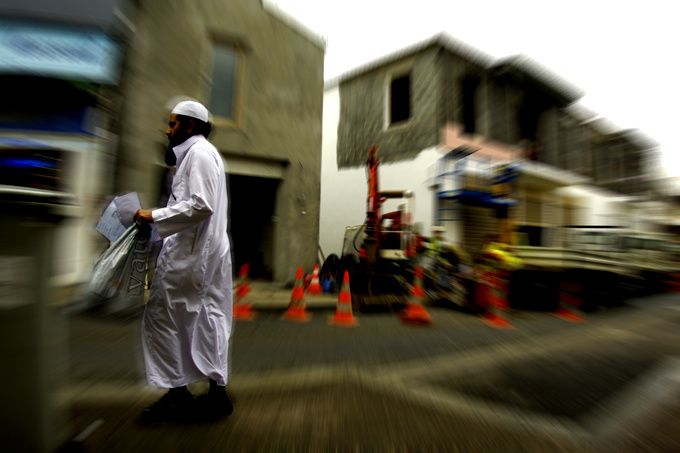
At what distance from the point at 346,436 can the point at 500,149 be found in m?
13.3

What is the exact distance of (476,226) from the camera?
12.0m

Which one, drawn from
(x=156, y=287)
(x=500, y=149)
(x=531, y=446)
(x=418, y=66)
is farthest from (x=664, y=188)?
(x=156, y=287)

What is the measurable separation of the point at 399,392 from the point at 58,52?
8.08 metres

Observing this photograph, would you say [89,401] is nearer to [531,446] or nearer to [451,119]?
[531,446]

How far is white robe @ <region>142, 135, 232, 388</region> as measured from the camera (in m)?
2.09

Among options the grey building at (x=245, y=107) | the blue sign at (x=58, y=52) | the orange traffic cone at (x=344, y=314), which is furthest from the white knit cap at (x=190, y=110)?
the blue sign at (x=58, y=52)

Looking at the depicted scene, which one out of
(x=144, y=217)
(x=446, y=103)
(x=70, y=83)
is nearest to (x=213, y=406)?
(x=144, y=217)

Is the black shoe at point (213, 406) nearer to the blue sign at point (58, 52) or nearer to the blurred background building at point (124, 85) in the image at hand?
the blurred background building at point (124, 85)

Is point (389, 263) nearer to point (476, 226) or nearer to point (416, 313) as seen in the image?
point (416, 313)

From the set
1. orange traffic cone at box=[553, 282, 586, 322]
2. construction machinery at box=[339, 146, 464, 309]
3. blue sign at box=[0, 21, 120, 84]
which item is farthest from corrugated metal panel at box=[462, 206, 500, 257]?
blue sign at box=[0, 21, 120, 84]

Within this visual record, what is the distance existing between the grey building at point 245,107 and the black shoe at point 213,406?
5.67m

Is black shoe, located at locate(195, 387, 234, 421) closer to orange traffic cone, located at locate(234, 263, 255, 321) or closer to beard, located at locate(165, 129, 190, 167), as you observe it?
beard, located at locate(165, 129, 190, 167)

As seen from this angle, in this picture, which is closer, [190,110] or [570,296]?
[190,110]

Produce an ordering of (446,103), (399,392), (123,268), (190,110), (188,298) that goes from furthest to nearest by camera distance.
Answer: (446,103) < (399,392) < (190,110) < (188,298) < (123,268)
